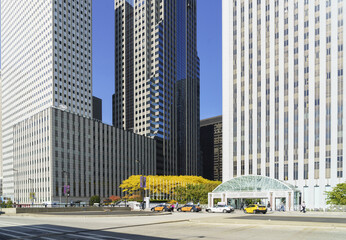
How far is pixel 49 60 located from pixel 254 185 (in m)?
120

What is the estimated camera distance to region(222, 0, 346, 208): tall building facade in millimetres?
89000

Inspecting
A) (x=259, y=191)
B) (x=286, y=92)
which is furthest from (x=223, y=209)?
(x=286, y=92)

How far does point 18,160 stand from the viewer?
149 m

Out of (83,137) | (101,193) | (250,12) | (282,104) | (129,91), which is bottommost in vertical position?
(101,193)

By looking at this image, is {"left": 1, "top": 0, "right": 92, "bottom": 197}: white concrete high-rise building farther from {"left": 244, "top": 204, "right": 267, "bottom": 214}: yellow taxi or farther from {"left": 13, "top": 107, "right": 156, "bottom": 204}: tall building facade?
{"left": 244, "top": 204, "right": 267, "bottom": 214}: yellow taxi

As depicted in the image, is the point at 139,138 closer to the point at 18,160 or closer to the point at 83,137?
the point at 83,137

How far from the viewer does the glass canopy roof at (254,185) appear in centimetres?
7650

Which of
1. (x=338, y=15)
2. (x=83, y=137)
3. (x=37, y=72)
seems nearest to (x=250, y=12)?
(x=338, y=15)

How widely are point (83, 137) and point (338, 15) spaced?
93.6m

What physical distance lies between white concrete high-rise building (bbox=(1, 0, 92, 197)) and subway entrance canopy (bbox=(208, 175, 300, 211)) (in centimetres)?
9790

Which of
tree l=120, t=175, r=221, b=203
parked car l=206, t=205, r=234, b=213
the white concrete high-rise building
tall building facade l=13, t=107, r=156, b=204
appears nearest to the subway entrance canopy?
tree l=120, t=175, r=221, b=203

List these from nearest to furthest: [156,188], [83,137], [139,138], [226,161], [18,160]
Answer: [226,161] < [156,188] < [83,137] < [18,160] < [139,138]

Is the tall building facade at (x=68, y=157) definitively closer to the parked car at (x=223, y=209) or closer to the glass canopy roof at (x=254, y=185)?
the glass canopy roof at (x=254, y=185)

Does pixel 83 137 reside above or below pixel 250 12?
below
